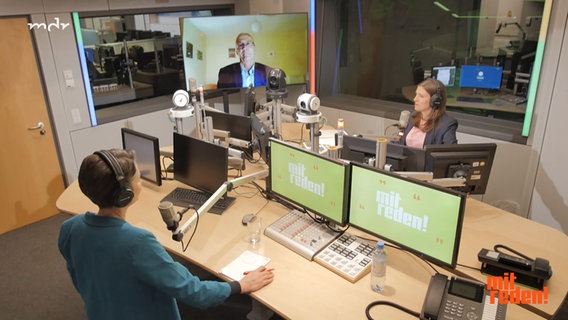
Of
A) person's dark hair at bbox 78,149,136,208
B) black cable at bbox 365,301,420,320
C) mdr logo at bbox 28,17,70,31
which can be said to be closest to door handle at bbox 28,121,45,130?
mdr logo at bbox 28,17,70,31

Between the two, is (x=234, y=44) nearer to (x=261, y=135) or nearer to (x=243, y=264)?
(x=261, y=135)

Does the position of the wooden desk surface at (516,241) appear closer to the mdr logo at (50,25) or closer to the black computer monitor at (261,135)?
the black computer monitor at (261,135)

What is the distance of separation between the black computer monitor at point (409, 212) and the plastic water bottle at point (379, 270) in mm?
134

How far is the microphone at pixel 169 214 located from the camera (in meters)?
1.82

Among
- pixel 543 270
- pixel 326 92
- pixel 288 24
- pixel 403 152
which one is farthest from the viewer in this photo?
pixel 326 92

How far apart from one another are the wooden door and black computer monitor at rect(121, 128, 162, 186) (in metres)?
1.57

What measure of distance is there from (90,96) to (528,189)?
4242 millimetres

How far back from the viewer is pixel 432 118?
126 inches

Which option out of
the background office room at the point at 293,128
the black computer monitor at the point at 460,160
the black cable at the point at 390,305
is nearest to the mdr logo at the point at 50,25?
the background office room at the point at 293,128

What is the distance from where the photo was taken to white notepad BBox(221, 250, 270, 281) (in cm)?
201

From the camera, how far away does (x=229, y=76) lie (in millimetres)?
5043

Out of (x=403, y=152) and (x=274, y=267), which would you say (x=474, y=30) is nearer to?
(x=403, y=152)

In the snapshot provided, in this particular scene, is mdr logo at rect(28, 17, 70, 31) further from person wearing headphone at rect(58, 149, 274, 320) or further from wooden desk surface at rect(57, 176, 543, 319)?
person wearing headphone at rect(58, 149, 274, 320)

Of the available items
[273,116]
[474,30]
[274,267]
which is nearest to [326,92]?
[474,30]
